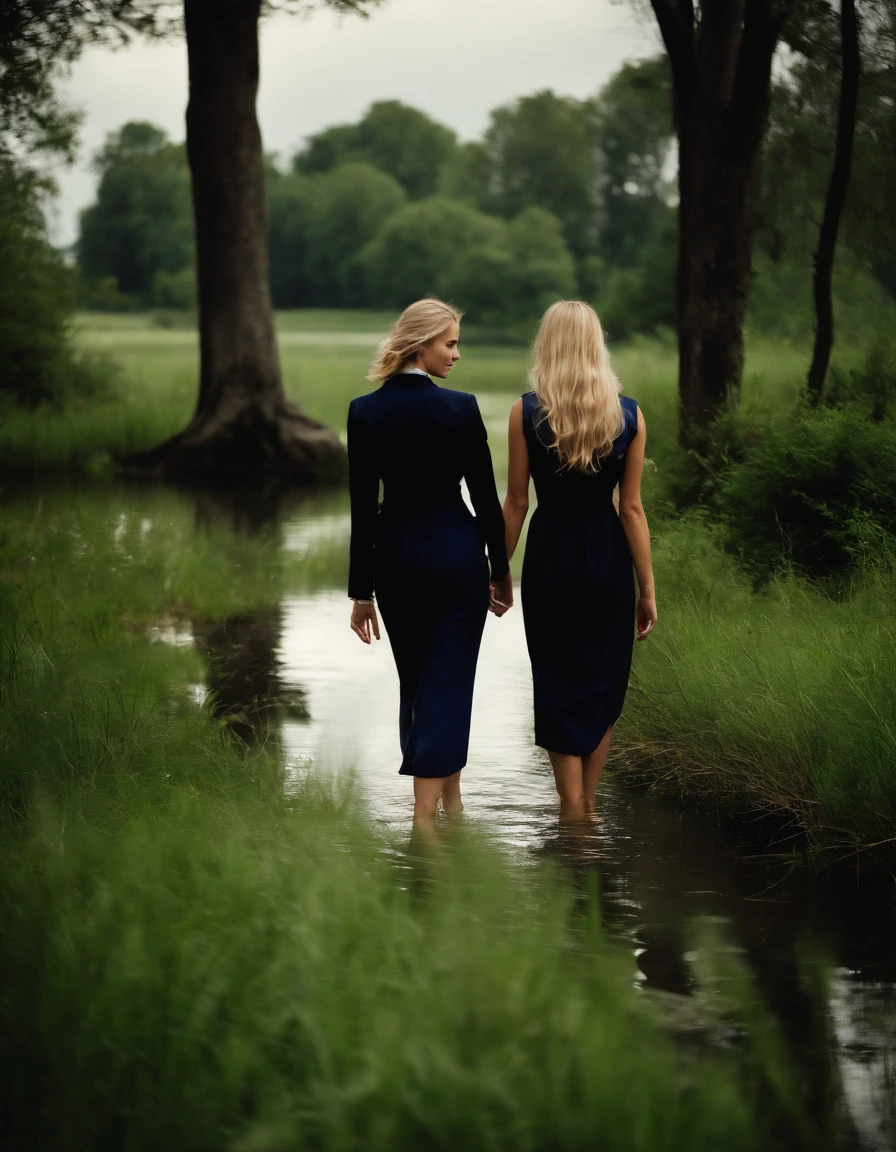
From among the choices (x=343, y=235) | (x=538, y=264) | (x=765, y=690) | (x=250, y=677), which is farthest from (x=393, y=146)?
(x=765, y=690)

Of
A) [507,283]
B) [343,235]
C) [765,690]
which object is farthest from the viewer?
[343,235]

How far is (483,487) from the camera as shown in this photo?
6137 mm

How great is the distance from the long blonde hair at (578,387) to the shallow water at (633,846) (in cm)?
153

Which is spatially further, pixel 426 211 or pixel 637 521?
pixel 426 211

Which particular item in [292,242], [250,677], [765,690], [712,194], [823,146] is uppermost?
[292,242]

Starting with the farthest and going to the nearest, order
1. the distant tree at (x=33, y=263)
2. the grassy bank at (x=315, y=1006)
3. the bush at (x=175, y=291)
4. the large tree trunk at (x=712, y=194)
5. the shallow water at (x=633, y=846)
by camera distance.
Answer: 1. the bush at (x=175, y=291)
2. the distant tree at (x=33, y=263)
3. the large tree trunk at (x=712, y=194)
4. the shallow water at (x=633, y=846)
5. the grassy bank at (x=315, y=1006)

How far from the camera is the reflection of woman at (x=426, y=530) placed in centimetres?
606

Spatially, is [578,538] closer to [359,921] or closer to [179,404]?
[359,921]

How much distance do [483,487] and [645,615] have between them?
0.92 meters

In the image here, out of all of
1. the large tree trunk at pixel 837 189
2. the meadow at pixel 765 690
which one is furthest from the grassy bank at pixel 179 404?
the meadow at pixel 765 690

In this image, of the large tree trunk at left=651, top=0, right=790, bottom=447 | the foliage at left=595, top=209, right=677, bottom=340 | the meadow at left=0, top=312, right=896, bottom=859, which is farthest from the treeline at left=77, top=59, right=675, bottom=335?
the meadow at left=0, top=312, right=896, bottom=859

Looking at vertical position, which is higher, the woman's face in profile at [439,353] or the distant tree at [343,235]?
the distant tree at [343,235]

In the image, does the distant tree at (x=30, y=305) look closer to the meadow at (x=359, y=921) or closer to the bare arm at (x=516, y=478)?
the meadow at (x=359, y=921)

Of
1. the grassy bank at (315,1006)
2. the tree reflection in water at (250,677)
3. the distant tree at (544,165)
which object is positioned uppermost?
the distant tree at (544,165)
